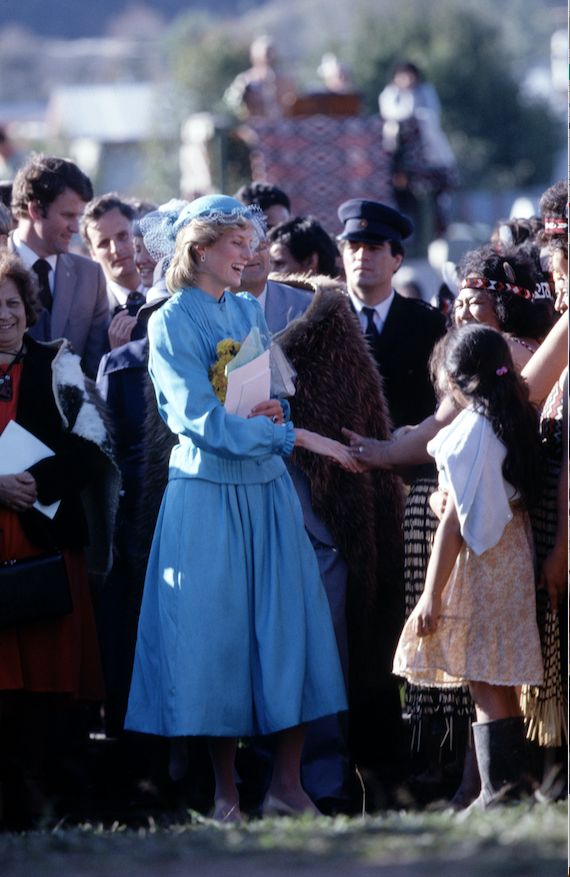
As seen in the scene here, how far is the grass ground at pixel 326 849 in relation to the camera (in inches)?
148

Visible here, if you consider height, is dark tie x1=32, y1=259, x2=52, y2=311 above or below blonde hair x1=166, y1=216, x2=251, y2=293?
above

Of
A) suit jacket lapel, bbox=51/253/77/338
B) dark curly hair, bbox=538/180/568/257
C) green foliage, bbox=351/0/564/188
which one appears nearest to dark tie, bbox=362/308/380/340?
dark curly hair, bbox=538/180/568/257

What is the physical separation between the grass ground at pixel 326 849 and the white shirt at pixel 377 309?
269cm

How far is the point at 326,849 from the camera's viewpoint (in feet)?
13.1

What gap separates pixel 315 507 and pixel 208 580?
76cm

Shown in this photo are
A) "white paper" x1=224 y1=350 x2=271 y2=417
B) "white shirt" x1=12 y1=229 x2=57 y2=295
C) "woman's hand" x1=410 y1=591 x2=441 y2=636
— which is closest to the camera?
"woman's hand" x1=410 y1=591 x2=441 y2=636

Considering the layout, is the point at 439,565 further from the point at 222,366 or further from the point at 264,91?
the point at 264,91

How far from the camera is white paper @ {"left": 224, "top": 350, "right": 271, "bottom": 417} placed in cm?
543

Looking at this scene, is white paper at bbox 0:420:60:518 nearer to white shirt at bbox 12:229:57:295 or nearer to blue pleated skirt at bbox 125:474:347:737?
blue pleated skirt at bbox 125:474:347:737

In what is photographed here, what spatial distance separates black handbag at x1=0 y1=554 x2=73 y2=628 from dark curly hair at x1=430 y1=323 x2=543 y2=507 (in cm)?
153

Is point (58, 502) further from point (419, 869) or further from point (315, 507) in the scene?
point (419, 869)

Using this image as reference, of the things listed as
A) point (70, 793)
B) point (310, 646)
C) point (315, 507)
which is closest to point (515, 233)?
point (315, 507)

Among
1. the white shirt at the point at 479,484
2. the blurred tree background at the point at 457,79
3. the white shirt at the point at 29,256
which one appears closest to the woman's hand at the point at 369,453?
the white shirt at the point at 479,484

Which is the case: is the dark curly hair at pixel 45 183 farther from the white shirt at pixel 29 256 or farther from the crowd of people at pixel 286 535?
the crowd of people at pixel 286 535
